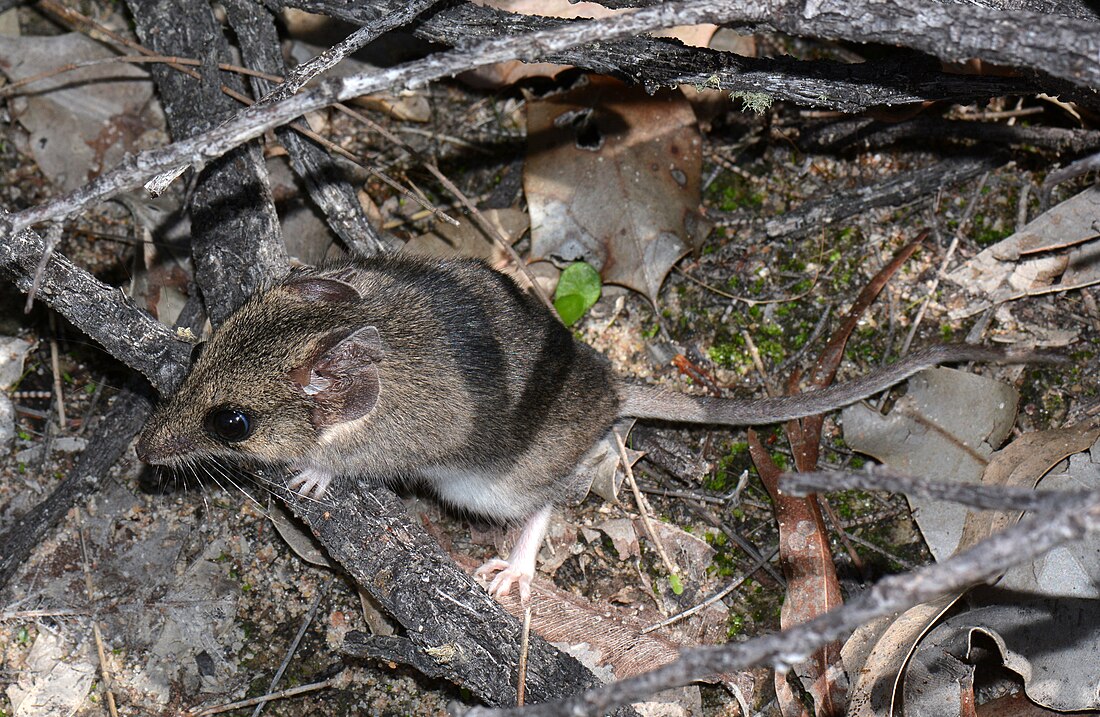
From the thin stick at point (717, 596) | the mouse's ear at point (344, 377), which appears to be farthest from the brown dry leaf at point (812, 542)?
the mouse's ear at point (344, 377)

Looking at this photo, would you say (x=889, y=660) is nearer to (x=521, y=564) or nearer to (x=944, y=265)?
(x=521, y=564)

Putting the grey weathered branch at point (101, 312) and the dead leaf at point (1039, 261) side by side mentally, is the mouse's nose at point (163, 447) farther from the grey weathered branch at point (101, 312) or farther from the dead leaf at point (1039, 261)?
the dead leaf at point (1039, 261)

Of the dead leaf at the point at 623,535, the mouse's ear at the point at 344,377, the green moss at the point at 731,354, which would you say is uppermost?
the mouse's ear at the point at 344,377

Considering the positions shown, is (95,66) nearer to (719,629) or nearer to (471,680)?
(471,680)

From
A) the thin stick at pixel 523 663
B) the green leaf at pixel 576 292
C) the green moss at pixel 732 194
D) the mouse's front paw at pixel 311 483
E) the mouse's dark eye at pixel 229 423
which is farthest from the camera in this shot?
the green moss at pixel 732 194

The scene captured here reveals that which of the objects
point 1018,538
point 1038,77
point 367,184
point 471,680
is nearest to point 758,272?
point 1038,77

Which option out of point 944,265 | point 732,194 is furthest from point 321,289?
point 944,265
